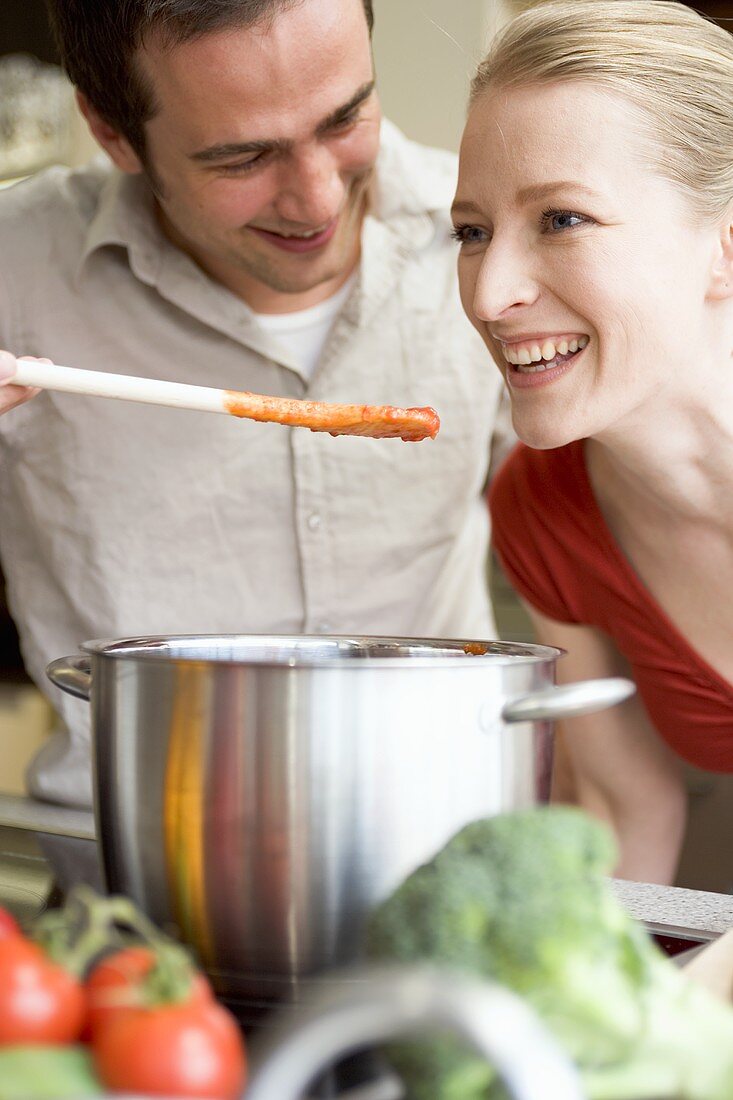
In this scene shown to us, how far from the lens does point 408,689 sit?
67 cm

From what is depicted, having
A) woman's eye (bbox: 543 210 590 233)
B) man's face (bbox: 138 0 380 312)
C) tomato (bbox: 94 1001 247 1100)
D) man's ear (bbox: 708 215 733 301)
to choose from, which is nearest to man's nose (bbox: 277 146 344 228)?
man's face (bbox: 138 0 380 312)

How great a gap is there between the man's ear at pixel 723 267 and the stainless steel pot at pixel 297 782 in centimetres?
74

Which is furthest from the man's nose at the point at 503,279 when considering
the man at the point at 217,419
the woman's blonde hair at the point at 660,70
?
the man at the point at 217,419

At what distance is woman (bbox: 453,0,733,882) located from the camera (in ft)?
4.09

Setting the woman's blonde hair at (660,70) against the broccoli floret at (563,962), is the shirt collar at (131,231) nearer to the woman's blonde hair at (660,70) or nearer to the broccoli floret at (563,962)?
the woman's blonde hair at (660,70)

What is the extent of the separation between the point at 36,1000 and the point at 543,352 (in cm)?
96

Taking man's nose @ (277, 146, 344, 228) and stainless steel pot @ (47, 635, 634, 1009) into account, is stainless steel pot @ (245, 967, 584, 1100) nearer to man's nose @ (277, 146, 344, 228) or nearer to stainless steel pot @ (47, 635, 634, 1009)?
stainless steel pot @ (47, 635, 634, 1009)

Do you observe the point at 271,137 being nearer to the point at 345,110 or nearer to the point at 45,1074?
the point at 345,110

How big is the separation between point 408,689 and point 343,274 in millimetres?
1344

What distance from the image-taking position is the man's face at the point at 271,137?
1.43 m

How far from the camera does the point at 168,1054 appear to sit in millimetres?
481

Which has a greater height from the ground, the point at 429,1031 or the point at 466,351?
the point at 466,351

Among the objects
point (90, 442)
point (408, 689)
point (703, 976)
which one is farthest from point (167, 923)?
point (90, 442)

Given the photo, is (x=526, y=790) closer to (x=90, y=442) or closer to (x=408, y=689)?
(x=408, y=689)
